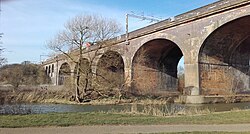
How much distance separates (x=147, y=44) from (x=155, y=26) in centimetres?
302

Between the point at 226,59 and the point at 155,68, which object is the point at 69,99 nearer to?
the point at 155,68

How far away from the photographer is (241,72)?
3019 cm

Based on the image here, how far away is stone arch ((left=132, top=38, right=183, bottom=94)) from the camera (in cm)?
3569

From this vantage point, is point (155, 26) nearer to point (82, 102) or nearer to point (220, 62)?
point (220, 62)

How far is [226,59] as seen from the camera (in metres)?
28.9

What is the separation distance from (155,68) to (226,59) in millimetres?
10760

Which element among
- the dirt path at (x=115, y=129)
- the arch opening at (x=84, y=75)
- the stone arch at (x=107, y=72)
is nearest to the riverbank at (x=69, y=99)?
the arch opening at (x=84, y=75)

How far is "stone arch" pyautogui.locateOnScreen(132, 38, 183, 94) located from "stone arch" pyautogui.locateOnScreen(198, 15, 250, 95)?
25.3ft

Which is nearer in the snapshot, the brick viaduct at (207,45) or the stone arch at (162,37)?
the brick viaduct at (207,45)

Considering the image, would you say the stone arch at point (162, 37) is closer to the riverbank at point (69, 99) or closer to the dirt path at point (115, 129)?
the riverbank at point (69, 99)

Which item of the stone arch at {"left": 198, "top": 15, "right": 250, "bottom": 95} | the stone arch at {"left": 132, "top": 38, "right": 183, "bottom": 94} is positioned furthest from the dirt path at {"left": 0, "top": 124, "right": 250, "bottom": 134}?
the stone arch at {"left": 132, "top": 38, "right": 183, "bottom": 94}

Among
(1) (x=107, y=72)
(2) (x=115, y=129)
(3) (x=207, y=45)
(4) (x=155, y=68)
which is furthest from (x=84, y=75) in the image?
(2) (x=115, y=129)

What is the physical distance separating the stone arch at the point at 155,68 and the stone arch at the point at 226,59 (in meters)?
7.71

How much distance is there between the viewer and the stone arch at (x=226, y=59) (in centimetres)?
2561
